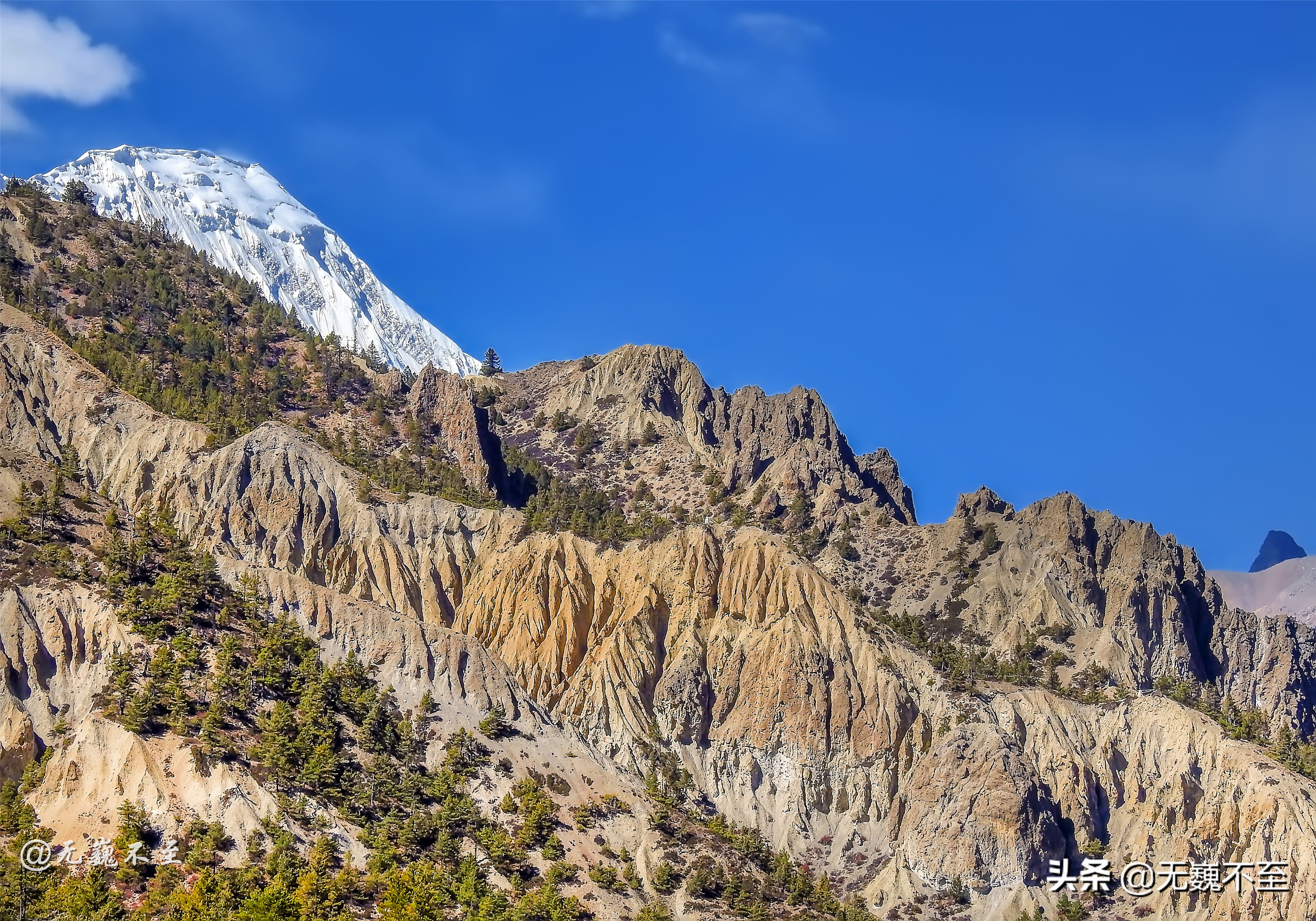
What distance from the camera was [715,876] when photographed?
106625 mm

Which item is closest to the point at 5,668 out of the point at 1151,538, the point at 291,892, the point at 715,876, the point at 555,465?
the point at 291,892

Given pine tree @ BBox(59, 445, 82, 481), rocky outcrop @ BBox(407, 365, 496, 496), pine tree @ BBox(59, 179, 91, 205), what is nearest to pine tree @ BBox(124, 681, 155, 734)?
pine tree @ BBox(59, 445, 82, 481)

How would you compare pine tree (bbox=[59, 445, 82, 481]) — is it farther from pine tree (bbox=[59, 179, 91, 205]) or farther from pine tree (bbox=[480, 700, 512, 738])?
pine tree (bbox=[59, 179, 91, 205])

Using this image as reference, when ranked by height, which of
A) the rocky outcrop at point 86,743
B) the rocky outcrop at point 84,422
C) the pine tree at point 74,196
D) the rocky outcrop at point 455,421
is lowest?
the rocky outcrop at point 86,743

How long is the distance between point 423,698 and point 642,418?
63.9m

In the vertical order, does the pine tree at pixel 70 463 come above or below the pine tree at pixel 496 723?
above

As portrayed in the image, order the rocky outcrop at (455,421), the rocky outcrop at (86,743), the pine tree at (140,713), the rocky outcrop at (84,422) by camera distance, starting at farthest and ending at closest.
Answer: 1. the rocky outcrop at (455,421)
2. the rocky outcrop at (84,422)
3. the pine tree at (140,713)
4. the rocky outcrop at (86,743)

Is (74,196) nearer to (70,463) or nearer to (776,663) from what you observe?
(70,463)

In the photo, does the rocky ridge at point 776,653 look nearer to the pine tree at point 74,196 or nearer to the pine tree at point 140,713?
the pine tree at point 140,713

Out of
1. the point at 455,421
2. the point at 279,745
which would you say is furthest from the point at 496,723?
the point at 455,421

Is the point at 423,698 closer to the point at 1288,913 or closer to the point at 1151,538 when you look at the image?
the point at 1288,913

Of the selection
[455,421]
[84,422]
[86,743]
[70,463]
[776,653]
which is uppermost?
[455,421]

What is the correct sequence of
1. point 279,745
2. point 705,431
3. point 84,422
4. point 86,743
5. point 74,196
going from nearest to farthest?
point 86,743 → point 279,745 → point 84,422 → point 705,431 → point 74,196

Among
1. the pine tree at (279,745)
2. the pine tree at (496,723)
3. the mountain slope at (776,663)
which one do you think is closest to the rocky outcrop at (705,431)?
the mountain slope at (776,663)
